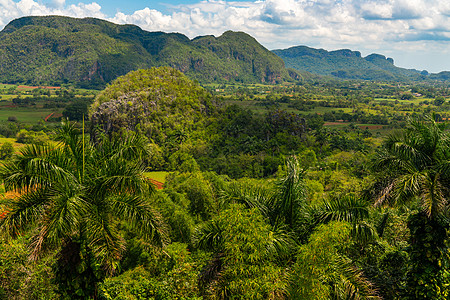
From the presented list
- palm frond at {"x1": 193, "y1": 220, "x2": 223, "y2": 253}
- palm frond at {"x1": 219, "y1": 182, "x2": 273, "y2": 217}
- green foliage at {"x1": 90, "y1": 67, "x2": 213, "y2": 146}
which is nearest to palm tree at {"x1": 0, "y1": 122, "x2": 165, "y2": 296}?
palm frond at {"x1": 193, "y1": 220, "x2": 223, "y2": 253}

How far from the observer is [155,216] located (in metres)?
7.84

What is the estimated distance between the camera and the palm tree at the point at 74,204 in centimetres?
710

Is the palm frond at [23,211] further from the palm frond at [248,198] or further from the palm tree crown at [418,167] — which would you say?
the palm tree crown at [418,167]

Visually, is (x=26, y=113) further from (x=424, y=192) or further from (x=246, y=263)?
(x=424, y=192)

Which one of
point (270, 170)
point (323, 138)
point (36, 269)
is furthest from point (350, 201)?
point (323, 138)

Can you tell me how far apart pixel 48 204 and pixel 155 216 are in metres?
2.36

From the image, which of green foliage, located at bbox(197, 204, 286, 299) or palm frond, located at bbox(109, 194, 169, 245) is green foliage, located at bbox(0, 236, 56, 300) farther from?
green foliage, located at bbox(197, 204, 286, 299)

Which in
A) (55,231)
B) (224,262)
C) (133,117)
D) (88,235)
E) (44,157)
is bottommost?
(133,117)

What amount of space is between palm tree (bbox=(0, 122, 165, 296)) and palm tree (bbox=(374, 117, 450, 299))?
19.2 feet

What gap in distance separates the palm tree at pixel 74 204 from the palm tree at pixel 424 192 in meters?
5.87

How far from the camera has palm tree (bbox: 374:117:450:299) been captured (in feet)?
25.6

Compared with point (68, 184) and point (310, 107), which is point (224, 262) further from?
point (310, 107)

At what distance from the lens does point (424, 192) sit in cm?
776

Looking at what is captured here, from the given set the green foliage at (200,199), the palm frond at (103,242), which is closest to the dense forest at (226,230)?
the palm frond at (103,242)
